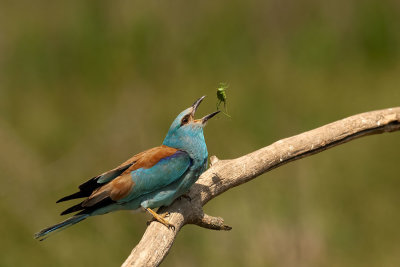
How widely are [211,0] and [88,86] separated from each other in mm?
1370

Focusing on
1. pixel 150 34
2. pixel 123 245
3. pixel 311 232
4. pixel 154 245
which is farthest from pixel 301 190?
pixel 154 245

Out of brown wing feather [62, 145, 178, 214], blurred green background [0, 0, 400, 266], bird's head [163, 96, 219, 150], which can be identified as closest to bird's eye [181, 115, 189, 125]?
bird's head [163, 96, 219, 150]

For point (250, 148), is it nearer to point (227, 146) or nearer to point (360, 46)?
point (227, 146)

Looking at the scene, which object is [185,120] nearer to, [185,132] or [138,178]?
[185,132]

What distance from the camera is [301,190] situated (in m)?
5.56

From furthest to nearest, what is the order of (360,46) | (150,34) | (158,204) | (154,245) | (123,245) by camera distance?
(360,46) < (150,34) < (123,245) < (158,204) < (154,245)

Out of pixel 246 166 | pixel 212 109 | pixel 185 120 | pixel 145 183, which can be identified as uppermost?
pixel 185 120

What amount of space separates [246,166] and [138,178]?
1.86 ft

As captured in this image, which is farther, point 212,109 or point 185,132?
point 212,109

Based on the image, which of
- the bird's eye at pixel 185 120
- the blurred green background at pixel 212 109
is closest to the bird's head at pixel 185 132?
the bird's eye at pixel 185 120

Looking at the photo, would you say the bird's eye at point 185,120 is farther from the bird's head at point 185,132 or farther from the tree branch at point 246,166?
the tree branch at point 246,166

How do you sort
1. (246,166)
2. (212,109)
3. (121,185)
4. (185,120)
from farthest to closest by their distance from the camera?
(212,109) < (185,120) < (246,166) < (121,185)

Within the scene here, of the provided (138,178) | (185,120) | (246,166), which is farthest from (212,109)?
(138,178)

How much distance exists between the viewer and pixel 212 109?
6340 mm
